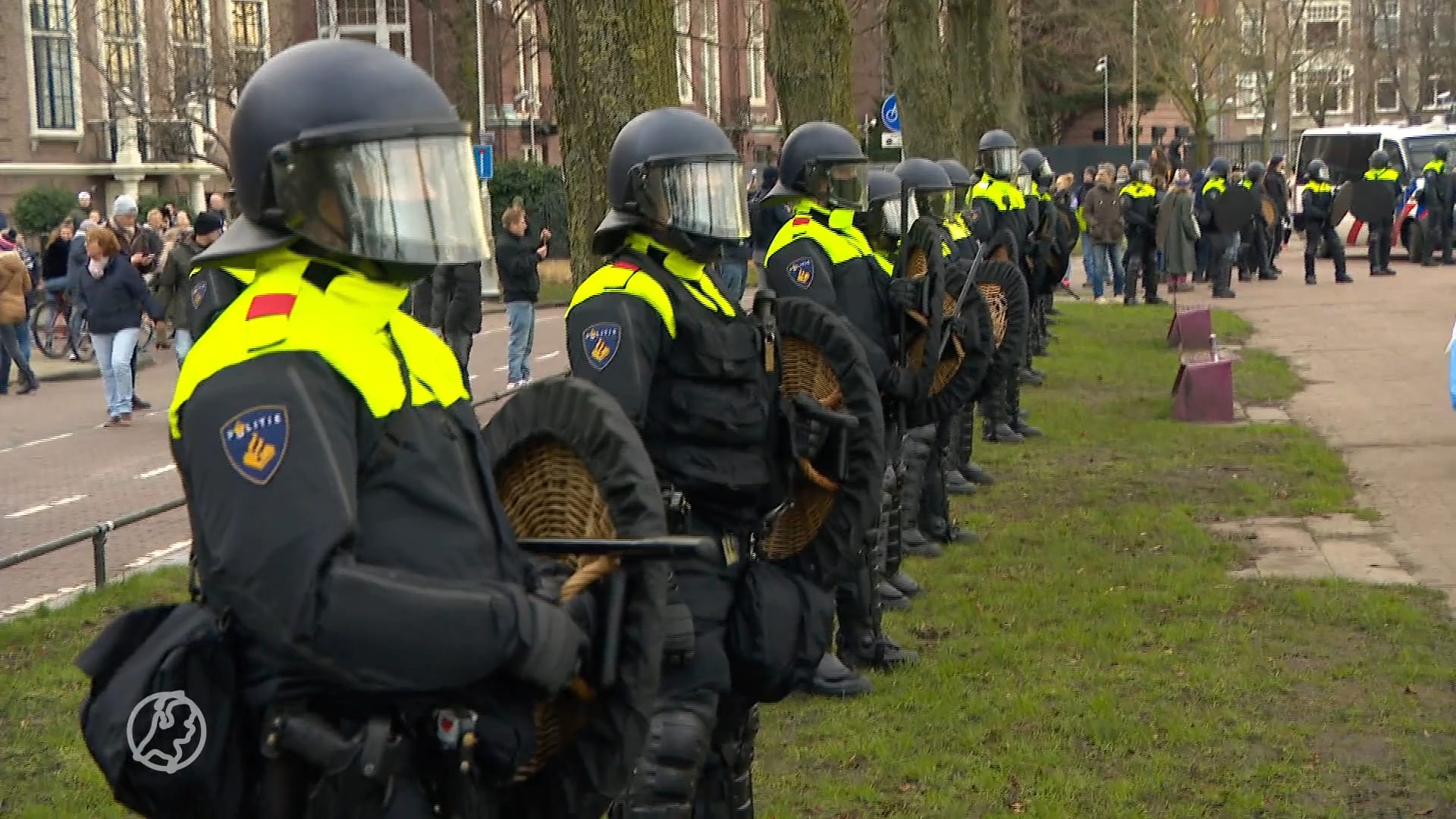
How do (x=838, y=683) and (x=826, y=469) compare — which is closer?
(x=826, y=469)

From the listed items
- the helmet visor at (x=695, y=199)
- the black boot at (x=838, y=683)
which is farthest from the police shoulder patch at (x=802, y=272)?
the helmet visor at (x=695, y=199)

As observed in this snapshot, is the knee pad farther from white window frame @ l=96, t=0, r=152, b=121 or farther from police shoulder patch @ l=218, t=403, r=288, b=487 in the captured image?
white window frame @ l=96, t=0, r=152, b=121

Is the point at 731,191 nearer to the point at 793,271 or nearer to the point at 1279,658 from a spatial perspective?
the point at 793,271

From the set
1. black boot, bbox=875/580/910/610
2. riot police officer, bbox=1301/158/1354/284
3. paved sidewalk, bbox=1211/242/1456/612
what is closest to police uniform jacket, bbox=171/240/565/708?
black boot, bbox=875/580/910/610

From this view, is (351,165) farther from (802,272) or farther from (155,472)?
(155,472)

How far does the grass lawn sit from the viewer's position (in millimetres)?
5992

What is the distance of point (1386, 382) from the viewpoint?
55.5ft

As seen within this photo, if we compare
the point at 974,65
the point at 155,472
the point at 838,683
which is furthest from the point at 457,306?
the point at 838,683

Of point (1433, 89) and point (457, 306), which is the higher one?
point (1433, 89)

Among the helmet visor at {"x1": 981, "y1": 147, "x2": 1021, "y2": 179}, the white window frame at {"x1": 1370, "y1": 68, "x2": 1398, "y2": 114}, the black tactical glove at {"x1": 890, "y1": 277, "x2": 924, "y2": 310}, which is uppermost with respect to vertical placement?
the white window frame at {"x1": 1370, "y1": 68, "x2": 1398, "y2": 114}

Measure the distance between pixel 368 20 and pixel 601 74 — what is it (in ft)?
128

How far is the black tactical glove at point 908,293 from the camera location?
25.0 feet

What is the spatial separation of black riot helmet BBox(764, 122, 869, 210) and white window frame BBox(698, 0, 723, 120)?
32.0m

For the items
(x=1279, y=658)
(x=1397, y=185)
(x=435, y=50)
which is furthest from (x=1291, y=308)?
(x=435, y=50)
